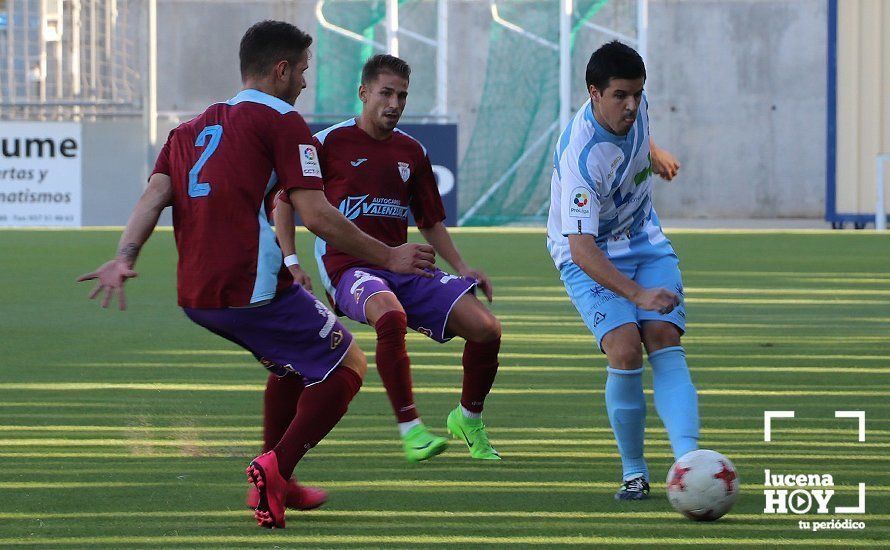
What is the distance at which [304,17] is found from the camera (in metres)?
35.3

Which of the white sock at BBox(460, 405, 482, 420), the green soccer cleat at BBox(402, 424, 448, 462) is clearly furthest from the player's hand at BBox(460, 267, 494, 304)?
the green soccer cleat at BBox(402, 424, 448, 462)

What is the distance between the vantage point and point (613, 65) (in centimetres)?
481

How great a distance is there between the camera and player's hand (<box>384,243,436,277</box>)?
4.57m

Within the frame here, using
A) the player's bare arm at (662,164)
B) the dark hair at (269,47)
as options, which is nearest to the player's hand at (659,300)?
the player's bare arm at (662,164)

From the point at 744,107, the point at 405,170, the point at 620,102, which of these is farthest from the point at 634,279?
the point at 744,107

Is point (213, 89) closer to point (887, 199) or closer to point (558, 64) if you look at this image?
point (558, 64)

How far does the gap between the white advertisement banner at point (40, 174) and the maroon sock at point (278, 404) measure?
62.3 ft

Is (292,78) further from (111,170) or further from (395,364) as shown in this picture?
(111,170)

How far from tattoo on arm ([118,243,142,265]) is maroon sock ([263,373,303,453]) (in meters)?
0.69

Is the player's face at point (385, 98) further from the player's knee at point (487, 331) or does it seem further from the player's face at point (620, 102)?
the player's face at point (620, 102)

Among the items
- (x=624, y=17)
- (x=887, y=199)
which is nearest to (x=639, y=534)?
(x=887, y=199)

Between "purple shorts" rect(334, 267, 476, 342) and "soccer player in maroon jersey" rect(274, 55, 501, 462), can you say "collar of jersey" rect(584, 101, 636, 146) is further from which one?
"purple shorts" rect(334, 267, 476, 342)

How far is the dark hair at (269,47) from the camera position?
459 cm

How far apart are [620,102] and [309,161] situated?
40.4 inches
